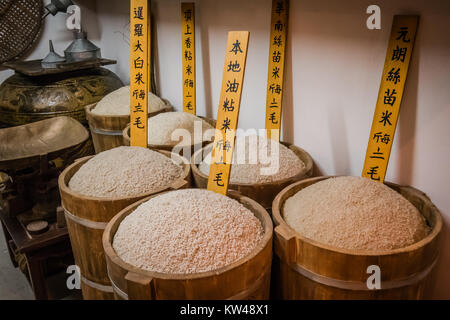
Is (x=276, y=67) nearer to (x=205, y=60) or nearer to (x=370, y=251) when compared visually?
(x=205, y=60)

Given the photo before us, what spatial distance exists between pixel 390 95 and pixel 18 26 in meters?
3.94

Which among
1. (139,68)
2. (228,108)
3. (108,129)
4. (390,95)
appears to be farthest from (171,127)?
(390,95)

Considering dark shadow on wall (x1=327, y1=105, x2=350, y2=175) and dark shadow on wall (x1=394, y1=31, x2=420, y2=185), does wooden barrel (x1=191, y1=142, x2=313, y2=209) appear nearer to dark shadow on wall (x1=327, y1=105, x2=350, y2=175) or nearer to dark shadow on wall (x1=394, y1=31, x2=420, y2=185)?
dark shadow on wall (x1=327, y1=105, x2=350, y2=175)

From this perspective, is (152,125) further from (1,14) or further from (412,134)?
(1,14)

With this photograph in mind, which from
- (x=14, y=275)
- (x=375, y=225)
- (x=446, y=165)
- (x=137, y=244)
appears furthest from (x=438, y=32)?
(x=14, y=275)

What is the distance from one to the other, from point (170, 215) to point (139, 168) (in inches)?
19.8

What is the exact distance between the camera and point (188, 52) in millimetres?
2662

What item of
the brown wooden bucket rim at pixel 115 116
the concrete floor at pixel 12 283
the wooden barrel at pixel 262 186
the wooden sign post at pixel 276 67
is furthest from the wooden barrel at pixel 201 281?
the concrete floor at pixel 12 283

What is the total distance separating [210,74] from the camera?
8.76ft

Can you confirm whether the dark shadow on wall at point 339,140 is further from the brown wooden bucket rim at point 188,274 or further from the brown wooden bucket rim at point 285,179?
the brown wooden bucket rim at point 188,274

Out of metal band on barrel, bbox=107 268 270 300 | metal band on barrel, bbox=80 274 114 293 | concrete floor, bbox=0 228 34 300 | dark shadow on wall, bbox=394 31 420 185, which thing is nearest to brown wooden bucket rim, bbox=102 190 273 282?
metal band on barrel, bbox=107 268 270 300

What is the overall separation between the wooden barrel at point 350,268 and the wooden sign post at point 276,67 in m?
0.83

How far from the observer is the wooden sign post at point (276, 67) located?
6.44ft

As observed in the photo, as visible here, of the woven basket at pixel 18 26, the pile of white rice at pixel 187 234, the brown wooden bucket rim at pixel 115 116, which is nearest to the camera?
the pile of white rice at pixel 187 234
